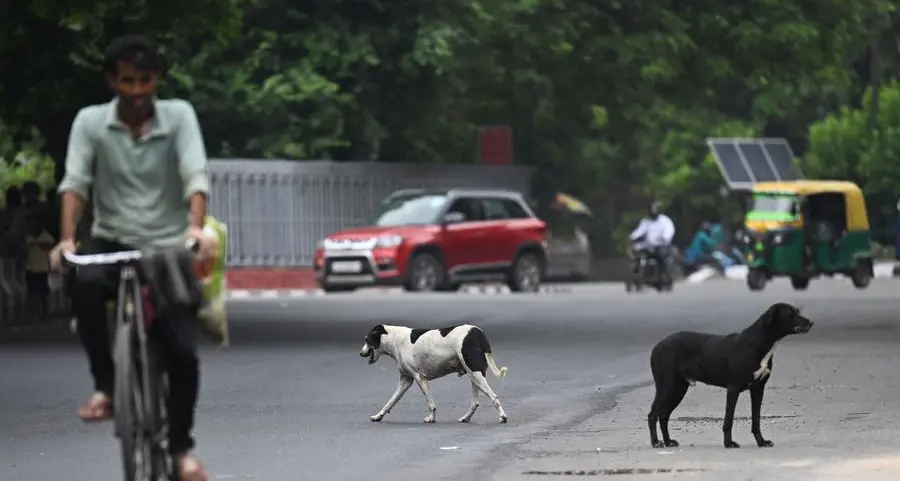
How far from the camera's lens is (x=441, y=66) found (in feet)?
153

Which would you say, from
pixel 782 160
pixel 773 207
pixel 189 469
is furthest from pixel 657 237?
pixel 189 469

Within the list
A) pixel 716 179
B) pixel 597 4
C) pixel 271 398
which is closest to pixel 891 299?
pixel 597 4

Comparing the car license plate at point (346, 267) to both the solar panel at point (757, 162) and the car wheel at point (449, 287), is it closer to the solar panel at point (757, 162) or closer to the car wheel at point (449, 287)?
the car wheel at point (449, 287)

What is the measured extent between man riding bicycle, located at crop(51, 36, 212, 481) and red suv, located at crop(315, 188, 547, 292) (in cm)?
3127

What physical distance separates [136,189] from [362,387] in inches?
375

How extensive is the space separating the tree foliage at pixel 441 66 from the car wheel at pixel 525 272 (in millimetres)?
3399

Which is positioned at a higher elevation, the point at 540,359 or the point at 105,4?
the point at 105,4

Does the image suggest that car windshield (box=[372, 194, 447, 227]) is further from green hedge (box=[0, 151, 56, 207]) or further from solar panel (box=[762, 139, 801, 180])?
solar panel (box=[762, 139, 801, 180])

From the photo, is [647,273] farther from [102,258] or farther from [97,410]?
[102,258]

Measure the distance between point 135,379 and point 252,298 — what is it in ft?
106

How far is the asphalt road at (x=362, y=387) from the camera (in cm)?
1264

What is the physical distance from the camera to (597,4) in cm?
3634

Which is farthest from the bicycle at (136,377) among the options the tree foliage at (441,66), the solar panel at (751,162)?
the solar panel at (751,162)

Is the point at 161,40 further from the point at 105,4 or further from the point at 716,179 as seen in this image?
the point at 716,179
